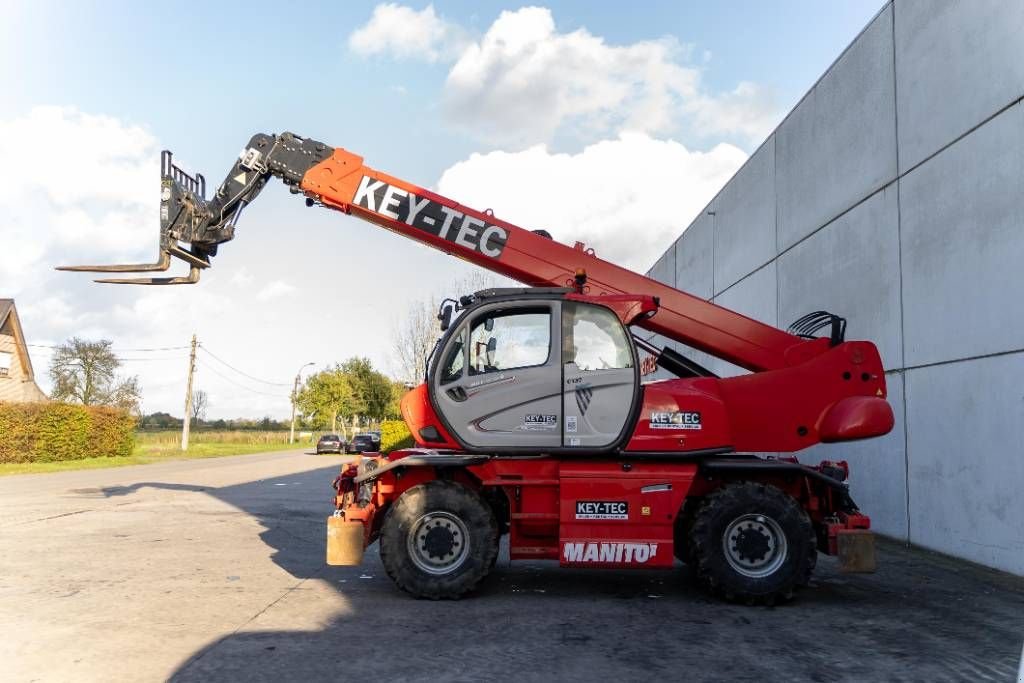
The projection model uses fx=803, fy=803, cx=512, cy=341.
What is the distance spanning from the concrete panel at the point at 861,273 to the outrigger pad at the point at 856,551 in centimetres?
409

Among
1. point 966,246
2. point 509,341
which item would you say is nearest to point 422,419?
point 509,341

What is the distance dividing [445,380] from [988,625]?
5191 mm

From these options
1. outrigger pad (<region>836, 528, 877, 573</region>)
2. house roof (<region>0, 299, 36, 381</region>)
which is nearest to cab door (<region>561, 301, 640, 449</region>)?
outrigger pad (<region>836, 528, 877, 573</region>)

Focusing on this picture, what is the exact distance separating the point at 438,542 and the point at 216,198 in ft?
16.9

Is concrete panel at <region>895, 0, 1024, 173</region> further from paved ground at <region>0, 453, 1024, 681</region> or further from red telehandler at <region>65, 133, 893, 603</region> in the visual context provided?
paved ground at <region>0, 453, 1024, 681</region>

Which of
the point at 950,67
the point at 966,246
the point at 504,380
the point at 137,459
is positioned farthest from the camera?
the point at 137,459

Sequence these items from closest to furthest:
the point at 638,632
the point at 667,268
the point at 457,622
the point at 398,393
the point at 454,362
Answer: the point at 638,632 < the point at 457,622 < the point at 454,362 < the point at 667,268 < the point at 398,393

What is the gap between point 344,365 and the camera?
89.7 metres

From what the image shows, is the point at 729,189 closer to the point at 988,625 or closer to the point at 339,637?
the point at 988,625

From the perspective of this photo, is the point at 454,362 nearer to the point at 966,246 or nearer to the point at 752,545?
the point at 752,545

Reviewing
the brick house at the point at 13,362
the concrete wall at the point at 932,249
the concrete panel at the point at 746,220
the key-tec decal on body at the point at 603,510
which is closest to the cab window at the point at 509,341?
the key-tec decal on body at the point at 603,510

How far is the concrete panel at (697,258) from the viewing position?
21562 mm

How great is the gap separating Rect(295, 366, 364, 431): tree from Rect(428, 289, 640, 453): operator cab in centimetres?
7575

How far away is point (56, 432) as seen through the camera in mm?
33719
